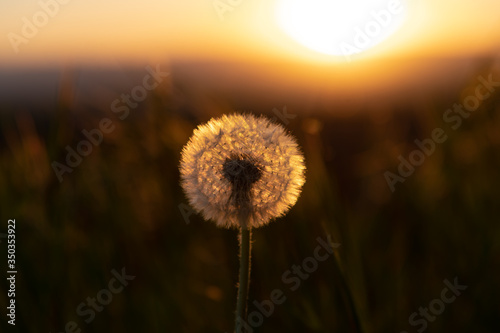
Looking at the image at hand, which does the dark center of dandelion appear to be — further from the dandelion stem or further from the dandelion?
the dandelion stem

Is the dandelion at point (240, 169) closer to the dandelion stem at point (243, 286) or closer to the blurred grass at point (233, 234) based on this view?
the dandelion stem at point (243, 286)

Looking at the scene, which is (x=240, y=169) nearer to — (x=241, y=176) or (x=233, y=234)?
(x=241, y=176)

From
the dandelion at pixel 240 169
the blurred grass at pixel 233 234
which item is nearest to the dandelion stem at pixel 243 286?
the dandelion at pixel 240 169

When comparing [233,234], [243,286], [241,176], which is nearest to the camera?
[243,286]

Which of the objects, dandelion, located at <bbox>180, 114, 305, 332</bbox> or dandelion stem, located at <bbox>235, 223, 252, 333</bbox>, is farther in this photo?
dandelion, located at <bbox>180, 114, 305, 332</bbox>

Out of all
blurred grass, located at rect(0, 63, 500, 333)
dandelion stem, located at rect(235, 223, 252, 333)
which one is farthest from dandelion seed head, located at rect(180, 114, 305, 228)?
blurred grass, located at rect(0, 63, 500, 333)

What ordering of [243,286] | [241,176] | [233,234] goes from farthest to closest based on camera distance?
[233,234] → [241,176] → [243,286]

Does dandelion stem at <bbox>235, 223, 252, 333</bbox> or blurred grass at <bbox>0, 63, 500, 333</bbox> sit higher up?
blurred grass at <bbox>0, 63, 500, 333</bbox>

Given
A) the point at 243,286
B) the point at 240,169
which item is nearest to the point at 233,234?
the point at 240,169

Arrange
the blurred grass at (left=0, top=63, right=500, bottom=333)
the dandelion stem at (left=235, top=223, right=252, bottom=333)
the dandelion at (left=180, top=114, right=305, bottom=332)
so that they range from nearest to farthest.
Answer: the dandelion stem at (left=235, top=223, right=252, bottom=333) → the dandelion at (left=180, top=114, right=305, bottom=332) → the blurred grass at (left=0, top=63, right=500, bottom=333)
